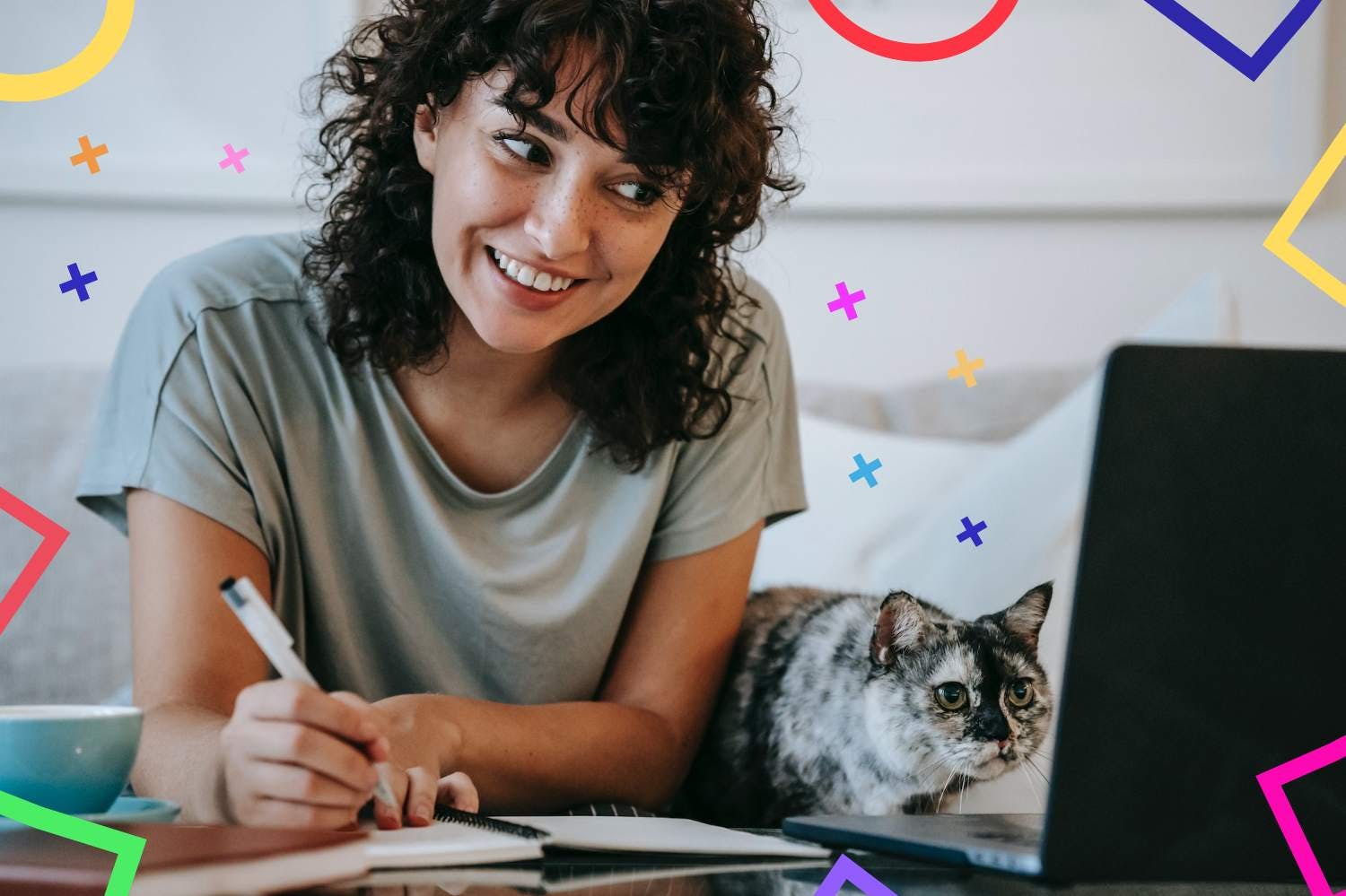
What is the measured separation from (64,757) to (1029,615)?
705mm

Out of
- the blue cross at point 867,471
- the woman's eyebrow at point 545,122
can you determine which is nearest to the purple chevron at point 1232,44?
the blue cross at point 867,471

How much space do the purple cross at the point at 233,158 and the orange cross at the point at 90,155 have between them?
165 millimetres

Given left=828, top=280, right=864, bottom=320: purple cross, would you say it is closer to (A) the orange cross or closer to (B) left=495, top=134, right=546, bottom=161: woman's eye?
(B) left=495, top=134, right=546, bottom=161: woman's eye

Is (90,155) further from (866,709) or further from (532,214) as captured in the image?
(866,709)

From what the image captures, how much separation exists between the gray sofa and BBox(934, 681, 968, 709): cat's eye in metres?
0.84

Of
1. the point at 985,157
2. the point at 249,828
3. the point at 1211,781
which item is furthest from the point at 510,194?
the point at 985,157

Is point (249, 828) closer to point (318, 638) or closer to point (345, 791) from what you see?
point (345, 791)

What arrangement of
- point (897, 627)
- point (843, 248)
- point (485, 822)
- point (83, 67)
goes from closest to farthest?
point (485, 822) < point (897, 627) < point (83, 67) < point (843, 248)

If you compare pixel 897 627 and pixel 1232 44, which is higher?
pixel 1232 44

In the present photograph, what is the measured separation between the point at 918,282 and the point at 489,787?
→ 1.17 metres

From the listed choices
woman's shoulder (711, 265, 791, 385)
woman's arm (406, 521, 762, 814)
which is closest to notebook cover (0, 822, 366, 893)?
woman's arm (406, 521, 762, 814)

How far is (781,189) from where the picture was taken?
1.43 metres

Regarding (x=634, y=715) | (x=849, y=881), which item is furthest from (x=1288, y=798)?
(x=634, y=715)

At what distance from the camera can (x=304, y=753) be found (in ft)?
2.36
